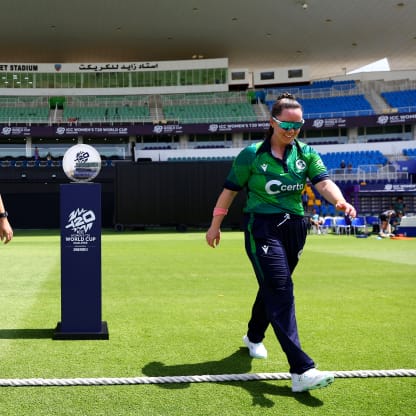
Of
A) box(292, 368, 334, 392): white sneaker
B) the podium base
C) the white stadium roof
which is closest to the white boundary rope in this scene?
box(292, 368, 334, 392): white sneaker

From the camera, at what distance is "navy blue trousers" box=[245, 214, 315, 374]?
338cm

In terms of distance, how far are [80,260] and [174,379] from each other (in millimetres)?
1648

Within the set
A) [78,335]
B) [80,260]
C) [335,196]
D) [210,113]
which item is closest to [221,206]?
[335,196]

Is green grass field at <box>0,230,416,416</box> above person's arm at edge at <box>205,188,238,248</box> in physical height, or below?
below

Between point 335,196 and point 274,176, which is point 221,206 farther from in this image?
point 335,196

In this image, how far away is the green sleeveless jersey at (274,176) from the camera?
12.0 feet

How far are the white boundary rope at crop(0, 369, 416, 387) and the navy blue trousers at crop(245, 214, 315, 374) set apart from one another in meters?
0.34

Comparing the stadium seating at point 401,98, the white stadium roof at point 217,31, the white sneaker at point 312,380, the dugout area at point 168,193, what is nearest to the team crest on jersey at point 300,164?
the white sneaker at point 312,380

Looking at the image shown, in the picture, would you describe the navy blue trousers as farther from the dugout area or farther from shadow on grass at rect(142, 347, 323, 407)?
the dugout area

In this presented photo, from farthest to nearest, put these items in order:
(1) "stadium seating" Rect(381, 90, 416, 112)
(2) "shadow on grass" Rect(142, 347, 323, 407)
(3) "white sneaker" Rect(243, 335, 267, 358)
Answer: (1) "stadium seating" Rect(381, 90, 416, 112), (3) "white sneaker" Rect(243, 335, 267, 358), (2) "shadow on grass" Rect(142, 347, 323, 407)

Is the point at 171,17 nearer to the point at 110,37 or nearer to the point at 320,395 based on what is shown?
the point at 110,37

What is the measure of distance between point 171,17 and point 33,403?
36.7 meters

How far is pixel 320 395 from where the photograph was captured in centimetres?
329

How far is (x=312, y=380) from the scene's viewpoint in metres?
3.23
